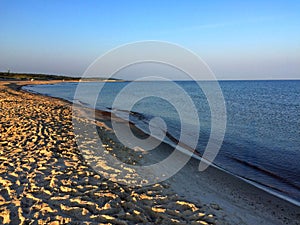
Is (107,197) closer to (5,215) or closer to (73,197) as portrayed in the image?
(73,197)

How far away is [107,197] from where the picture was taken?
514 centimetres

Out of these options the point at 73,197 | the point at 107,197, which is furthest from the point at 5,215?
the point at 107,197

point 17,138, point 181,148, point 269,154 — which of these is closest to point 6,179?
point 17,138

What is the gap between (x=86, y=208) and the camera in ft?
15.2

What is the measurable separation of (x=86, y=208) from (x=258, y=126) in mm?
17709

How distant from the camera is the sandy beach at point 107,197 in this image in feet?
14.7

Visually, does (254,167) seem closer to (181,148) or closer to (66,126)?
(181,148)

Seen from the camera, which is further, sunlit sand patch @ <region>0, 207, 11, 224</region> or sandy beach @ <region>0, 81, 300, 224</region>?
sandy beach @ <region>0, 81, 300, 224</region>

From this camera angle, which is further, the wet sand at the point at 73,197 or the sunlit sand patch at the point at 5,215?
the wet sand at the point at 73,197

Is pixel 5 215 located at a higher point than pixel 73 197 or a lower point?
lower

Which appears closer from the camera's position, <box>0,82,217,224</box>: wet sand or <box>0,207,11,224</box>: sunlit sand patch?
<box>0,207,11,224</box>: sunlit sand patch

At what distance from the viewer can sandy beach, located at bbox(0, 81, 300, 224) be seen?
4.47m

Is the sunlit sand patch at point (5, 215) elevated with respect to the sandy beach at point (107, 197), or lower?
lower

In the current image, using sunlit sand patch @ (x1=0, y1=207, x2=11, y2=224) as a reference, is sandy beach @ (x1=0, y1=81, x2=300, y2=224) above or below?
above
